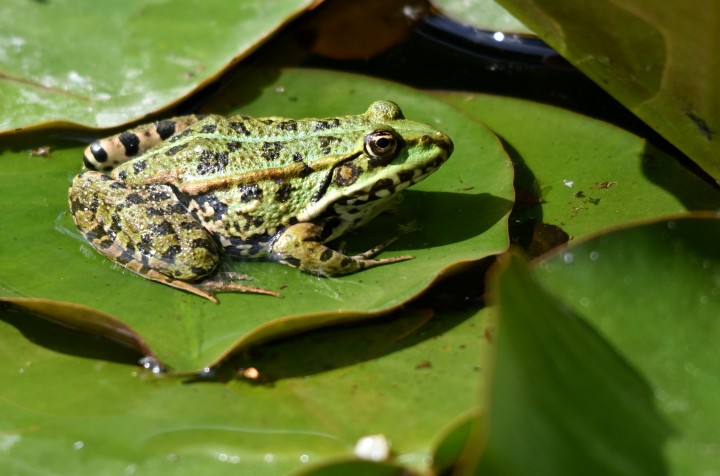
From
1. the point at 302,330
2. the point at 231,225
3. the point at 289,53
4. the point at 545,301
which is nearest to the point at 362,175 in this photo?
the point at 231,225

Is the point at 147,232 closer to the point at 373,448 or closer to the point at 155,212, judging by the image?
the point at 155,212

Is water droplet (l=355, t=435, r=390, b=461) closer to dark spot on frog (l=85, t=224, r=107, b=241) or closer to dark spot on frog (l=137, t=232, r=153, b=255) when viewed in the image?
dark spot on frog (l=137, t=232, r=153, b=255)

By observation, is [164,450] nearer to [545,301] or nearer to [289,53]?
[545,301]

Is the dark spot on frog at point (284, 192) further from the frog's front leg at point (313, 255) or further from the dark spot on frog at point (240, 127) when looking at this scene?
the dark spot on frog at point (240, 127)

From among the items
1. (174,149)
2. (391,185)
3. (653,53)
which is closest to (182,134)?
(174,149)

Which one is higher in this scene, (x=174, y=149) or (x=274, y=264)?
(x=174, y=149)

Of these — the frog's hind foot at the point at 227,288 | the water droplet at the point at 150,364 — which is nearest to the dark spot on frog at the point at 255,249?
the frog's hind foot at the point at 227,288
